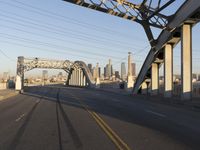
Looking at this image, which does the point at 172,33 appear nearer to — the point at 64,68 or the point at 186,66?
the point at 186,66

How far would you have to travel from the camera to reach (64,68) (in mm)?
150250

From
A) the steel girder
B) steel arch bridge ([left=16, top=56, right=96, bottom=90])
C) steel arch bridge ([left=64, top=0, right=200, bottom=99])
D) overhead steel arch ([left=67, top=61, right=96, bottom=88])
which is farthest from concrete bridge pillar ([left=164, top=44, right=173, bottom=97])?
the steel girder

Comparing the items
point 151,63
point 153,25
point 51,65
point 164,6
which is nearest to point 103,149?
point 164,6

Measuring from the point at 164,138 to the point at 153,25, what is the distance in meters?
28.1

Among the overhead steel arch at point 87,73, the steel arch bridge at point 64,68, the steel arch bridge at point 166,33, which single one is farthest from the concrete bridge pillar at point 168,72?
the overhead steel arch at point 87,73

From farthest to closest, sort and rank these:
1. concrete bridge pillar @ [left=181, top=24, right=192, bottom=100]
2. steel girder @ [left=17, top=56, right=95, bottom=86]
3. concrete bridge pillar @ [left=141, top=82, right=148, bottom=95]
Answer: steel girder @ [left=17, top=56, right=95, bottom=86], concrete bridge pillar @ [left=141, top=82, right=148, bottom=95], concrete bridge pillar @ [left=181, top=24, right=192, bottom=100]

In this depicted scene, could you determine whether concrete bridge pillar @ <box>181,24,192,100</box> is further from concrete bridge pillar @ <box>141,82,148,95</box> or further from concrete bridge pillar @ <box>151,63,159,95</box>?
concrete bridge pillar @ <box>141,82,148,95</box>

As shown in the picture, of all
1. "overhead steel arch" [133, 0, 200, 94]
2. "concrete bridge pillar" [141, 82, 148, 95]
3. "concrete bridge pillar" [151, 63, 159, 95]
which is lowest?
"concrete bridge pillar" [141, 82, 148, 95]

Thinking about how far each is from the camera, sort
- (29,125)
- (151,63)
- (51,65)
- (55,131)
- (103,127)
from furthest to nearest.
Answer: (51,65) < (151,63) < (29,125) < (103,127) < (55,131)

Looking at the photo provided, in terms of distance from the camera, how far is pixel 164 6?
36219mm

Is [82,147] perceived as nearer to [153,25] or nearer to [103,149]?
[103,149]

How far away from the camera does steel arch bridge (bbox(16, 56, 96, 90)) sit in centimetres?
9837

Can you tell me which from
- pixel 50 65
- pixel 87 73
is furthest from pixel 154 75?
pixel 50 65

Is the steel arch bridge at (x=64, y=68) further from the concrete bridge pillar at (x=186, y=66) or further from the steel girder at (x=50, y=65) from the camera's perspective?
the concrete bridge pillar at (x=186, y=66)
